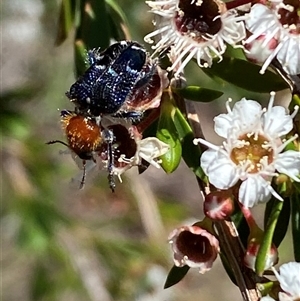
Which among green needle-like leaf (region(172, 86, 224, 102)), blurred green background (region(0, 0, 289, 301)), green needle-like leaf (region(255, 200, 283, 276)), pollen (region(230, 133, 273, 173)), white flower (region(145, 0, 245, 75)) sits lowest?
blurred green background (region(0, 0, 289, 301))

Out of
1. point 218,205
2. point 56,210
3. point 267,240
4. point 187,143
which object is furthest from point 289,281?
point 56,210

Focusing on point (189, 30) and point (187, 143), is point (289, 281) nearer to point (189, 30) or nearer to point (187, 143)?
point (187, 143)

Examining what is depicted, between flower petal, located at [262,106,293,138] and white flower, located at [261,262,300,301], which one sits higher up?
flower petal, located at [262,106,293,138]

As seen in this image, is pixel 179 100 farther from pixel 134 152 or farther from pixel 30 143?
pixel 30 143

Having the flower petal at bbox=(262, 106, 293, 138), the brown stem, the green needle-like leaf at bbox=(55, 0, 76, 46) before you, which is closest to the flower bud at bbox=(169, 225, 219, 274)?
the brown stem

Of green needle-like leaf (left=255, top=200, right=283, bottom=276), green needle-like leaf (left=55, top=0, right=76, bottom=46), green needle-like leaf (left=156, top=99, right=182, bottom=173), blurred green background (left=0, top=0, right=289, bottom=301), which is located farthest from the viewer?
blurred green background (left=0, top=0, right=289, bottom=301)

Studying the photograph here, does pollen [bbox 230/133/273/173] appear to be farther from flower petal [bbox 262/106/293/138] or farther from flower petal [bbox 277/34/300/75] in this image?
flower petal [bbox 277/34/300/75]
